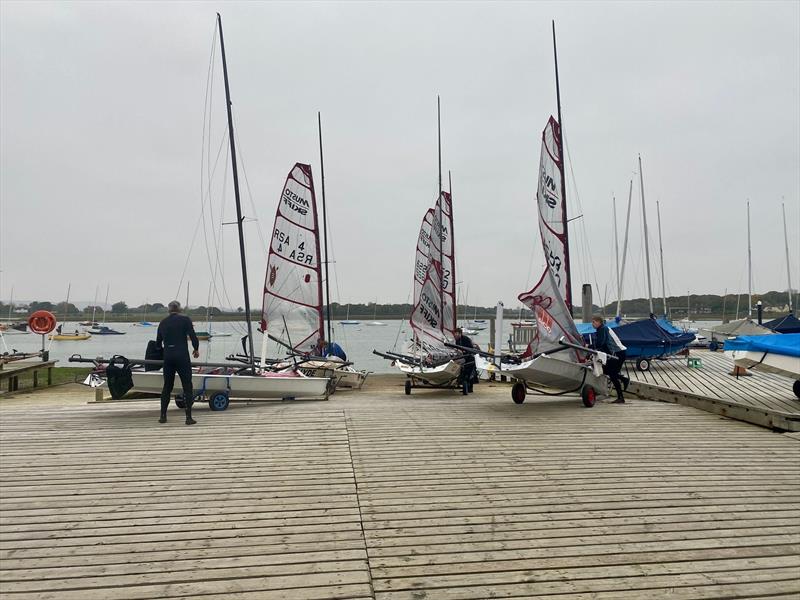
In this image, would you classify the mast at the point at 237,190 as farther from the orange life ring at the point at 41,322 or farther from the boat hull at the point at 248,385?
the orange life ring at the point at 41,322

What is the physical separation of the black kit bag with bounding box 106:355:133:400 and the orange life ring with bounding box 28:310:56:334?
34.5ft

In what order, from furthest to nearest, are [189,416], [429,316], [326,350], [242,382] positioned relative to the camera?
[326,350] → [429,316] → [242,382] → [189,416]

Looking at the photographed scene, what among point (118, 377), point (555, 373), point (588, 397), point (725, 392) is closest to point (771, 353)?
point (725, 392)

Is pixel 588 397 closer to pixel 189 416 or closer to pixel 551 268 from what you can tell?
pixel 551 268

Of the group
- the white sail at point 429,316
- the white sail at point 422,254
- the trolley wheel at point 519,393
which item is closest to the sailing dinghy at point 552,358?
the trolley wheel at point 519,393

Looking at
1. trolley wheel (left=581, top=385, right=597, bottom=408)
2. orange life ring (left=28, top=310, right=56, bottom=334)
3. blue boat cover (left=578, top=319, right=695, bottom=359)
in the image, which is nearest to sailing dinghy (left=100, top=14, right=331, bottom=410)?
trolley wheel (left=581, top=385, right=597, bottom=408)

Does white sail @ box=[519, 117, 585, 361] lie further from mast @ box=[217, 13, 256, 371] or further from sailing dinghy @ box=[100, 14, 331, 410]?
mast @ box=[217, 13, 256, 371]

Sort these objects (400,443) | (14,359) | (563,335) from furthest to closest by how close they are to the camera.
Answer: (14,359)
(563,335)
(400,443)

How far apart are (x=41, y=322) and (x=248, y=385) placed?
11.0m

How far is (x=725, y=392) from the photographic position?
10977mm

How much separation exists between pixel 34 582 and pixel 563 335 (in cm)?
851

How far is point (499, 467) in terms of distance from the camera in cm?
562

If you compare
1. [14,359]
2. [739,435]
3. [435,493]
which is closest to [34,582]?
[435,493]

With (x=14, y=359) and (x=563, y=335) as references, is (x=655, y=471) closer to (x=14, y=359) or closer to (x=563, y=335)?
(x=563, y=335)
